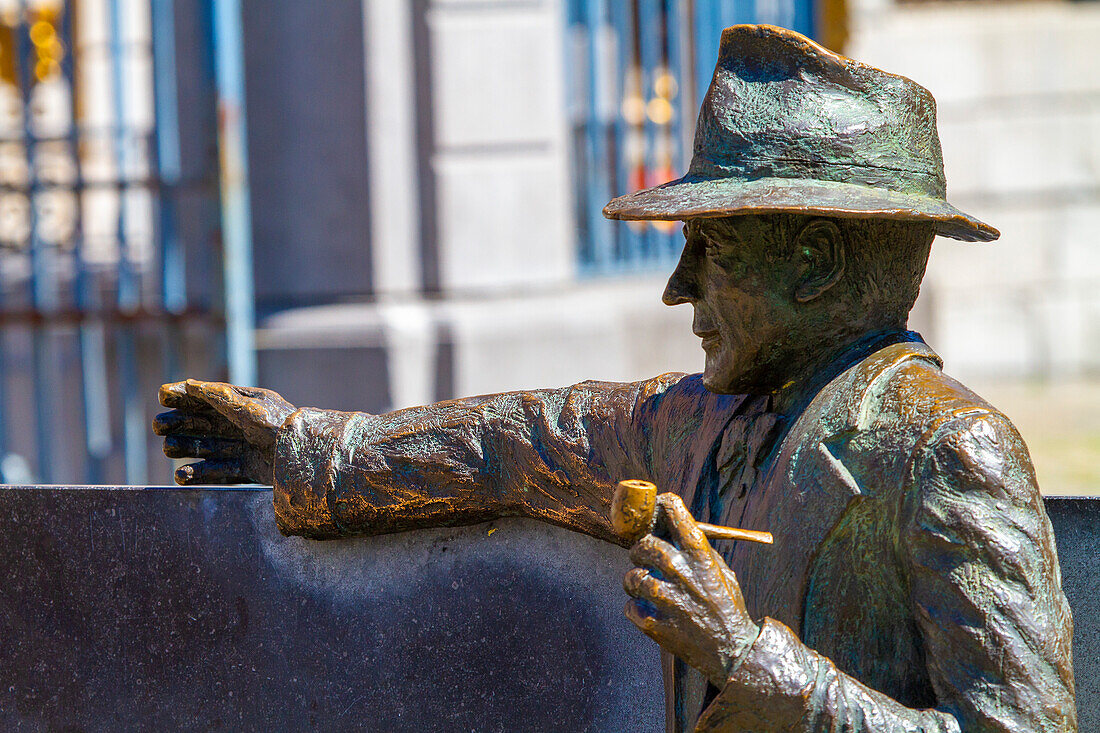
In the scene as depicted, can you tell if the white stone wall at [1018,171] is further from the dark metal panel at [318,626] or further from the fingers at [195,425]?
the fingers at [195,425]

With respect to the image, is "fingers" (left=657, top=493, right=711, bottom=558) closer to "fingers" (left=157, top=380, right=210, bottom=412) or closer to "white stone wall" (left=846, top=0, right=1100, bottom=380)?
"fingers" (left=157, top=380, right=210, bottom=412)

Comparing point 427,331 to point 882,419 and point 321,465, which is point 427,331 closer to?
point 321,465

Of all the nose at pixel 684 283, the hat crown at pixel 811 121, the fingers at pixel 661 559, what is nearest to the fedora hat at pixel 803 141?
the hat crown at pixel 811 121

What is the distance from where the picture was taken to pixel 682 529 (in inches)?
63.0

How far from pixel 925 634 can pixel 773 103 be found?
0.75 meters

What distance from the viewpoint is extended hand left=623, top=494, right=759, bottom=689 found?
157 cm

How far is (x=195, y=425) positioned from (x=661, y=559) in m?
1.29

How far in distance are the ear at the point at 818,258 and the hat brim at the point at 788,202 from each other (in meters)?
0.07

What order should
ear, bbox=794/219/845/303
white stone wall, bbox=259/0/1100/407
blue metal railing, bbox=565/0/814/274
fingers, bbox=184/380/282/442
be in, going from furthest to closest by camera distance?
blue metal railing, bbox=565/0/814/274 < white stone wall, bbox=259/0/1100/407 < fingers, bbox=184/380/282/442 < ear, bbox=794/219/845/303

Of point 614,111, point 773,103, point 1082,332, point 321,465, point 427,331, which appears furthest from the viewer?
point 1082,332

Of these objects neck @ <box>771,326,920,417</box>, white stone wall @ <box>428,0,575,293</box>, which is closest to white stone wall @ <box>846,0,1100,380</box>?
white stone wall @ <box>428,0,575,293</box>

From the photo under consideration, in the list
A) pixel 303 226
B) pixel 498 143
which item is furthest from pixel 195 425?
pixel 498 143

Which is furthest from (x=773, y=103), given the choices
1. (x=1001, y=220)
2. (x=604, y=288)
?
(x=1001, y=220)

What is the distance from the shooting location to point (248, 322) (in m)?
5.88
